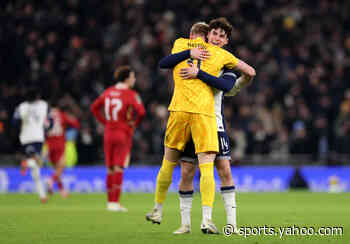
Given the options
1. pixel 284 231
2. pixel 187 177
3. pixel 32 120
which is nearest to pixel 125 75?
pixel 32 120

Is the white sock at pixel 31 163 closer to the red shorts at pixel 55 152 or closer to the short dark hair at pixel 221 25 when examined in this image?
the red shorts at pixel 55 152

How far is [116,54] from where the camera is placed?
2423cm

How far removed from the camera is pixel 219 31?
854 cm

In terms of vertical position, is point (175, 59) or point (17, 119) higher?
point (175, 59)

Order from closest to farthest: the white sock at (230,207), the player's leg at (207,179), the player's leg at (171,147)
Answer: the player's leg at (207,179) < the player's leg at (171,147) < the white sock at (230,207)

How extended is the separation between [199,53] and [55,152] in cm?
1110

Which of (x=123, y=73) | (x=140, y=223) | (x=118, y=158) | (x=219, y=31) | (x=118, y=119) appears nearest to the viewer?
(x=219, y=31)

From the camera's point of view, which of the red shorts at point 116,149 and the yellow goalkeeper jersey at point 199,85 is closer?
the yellow goalkeeper jersey at point 199,85

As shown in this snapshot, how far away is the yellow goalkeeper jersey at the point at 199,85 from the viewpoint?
8.40m

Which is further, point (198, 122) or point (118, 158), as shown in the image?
point (118, 158)

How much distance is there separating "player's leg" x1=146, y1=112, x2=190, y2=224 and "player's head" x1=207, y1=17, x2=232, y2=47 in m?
0.91

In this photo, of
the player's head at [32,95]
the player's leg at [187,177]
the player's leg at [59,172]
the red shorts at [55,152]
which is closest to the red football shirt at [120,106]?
the player's head at [32,95]

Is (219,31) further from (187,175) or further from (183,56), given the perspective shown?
(187,175)

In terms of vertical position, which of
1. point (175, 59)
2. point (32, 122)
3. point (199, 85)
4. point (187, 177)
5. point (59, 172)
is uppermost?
point (175, 59)
